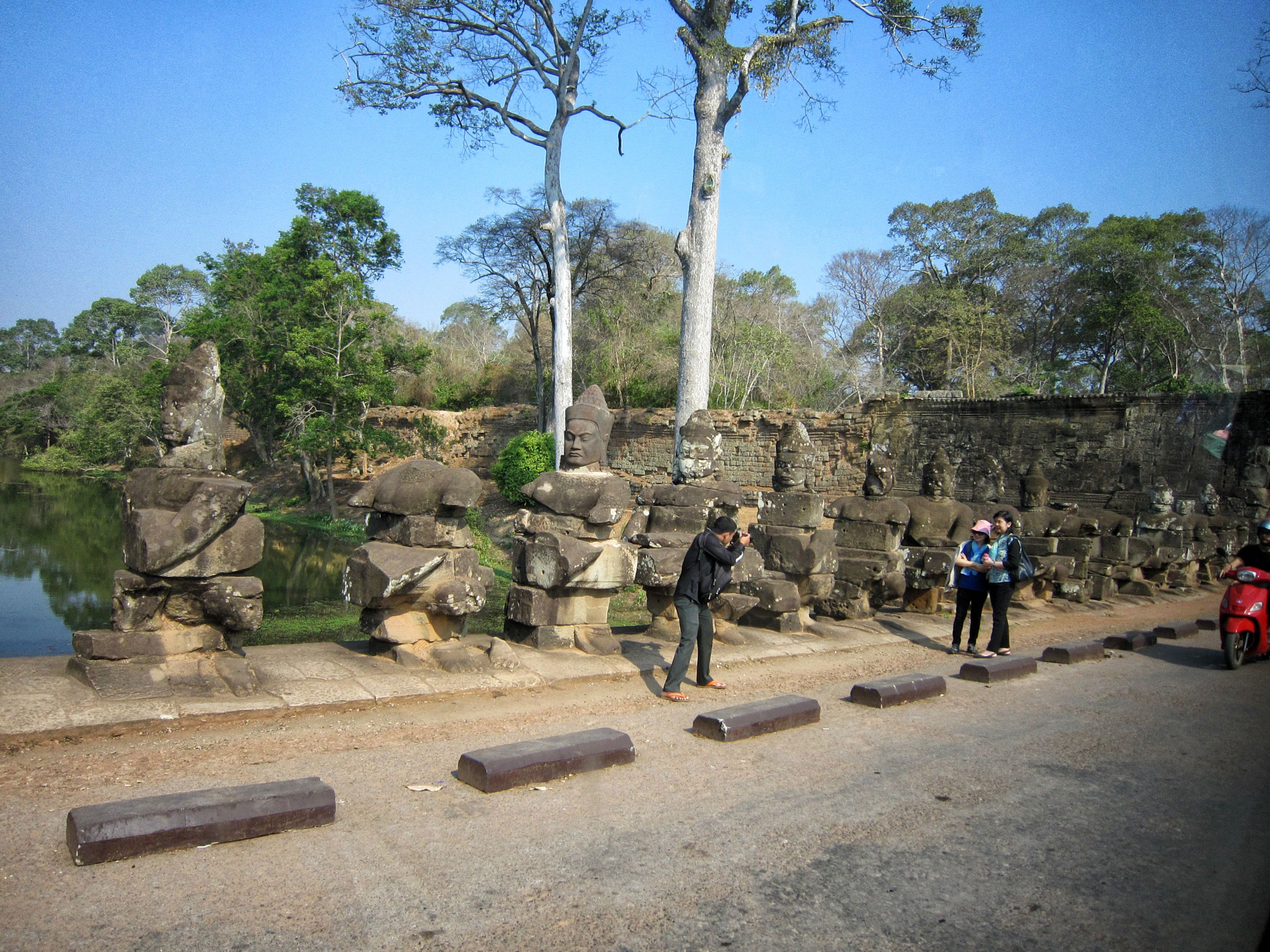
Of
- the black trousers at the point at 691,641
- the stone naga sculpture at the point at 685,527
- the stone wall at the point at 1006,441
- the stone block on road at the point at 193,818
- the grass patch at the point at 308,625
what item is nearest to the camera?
the stone block on road at the point at 193,818

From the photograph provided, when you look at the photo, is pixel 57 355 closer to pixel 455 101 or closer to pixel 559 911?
pixel 455 101

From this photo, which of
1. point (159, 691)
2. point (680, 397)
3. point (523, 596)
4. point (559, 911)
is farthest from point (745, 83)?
point (559, 911)

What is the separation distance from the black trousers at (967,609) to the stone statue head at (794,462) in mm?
1930

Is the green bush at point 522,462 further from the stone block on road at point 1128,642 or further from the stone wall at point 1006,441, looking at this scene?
the stone block on road at point 1128,642

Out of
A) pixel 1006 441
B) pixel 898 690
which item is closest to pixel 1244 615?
pixel 898 690

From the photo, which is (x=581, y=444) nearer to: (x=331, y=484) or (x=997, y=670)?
(x=997, y=670)

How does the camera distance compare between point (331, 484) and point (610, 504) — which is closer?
point (610, 504)

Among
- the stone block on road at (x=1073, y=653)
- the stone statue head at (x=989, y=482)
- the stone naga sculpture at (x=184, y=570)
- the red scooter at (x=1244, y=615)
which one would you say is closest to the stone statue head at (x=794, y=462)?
the stone block on road at (x=1073, y=653)

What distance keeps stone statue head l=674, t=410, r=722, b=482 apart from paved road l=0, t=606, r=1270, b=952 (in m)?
3.10

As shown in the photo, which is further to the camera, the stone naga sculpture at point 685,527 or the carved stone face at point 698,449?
the carved stone face at point 698,449

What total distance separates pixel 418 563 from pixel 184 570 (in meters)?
1.40

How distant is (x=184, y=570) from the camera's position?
4625 millimetres

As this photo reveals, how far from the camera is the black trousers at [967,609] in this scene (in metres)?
8.26

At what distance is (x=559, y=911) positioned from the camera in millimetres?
2660
